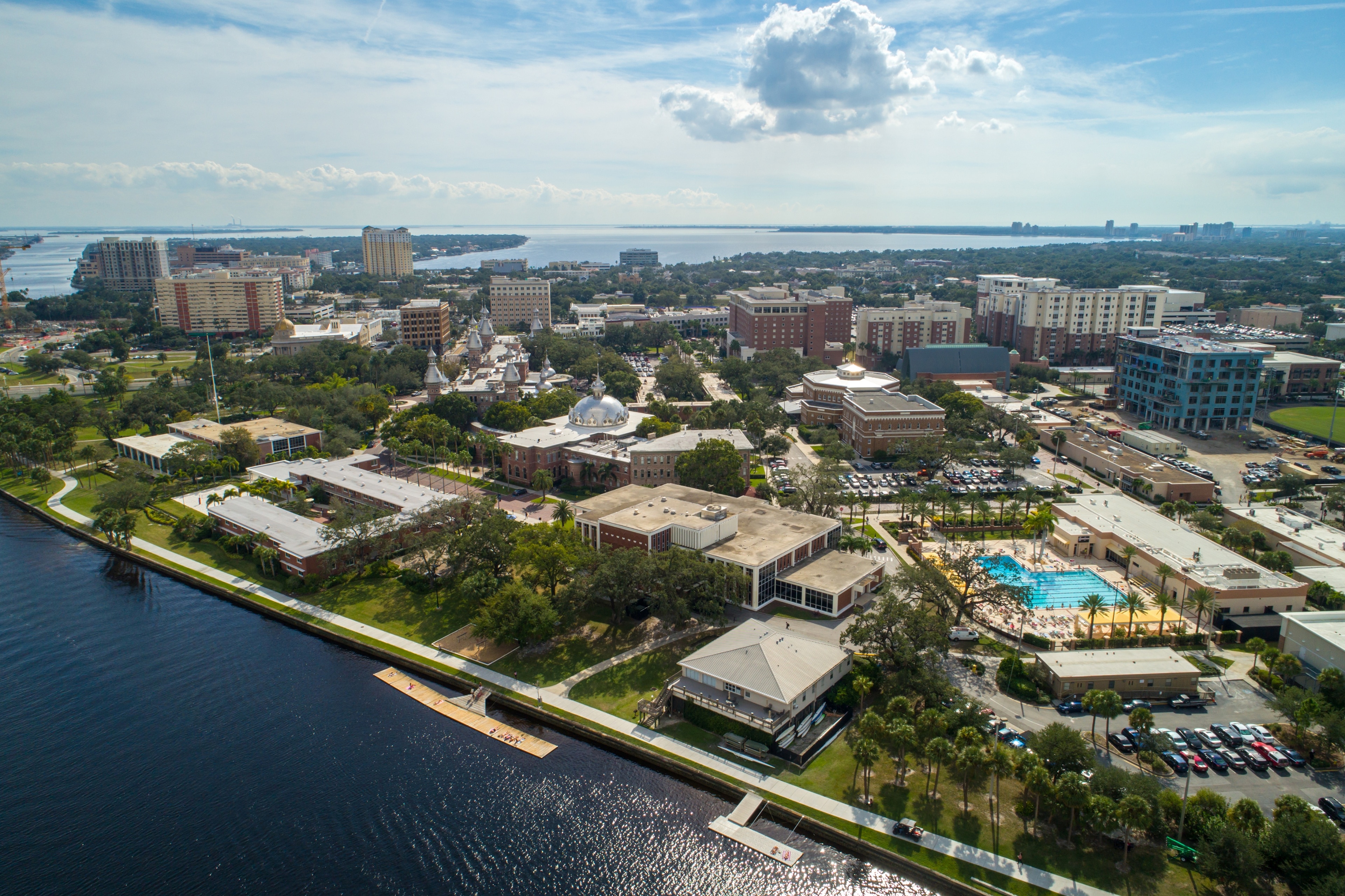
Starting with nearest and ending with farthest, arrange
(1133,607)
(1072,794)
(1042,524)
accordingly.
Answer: (1072,794) < (1133,607) < (1042,524)

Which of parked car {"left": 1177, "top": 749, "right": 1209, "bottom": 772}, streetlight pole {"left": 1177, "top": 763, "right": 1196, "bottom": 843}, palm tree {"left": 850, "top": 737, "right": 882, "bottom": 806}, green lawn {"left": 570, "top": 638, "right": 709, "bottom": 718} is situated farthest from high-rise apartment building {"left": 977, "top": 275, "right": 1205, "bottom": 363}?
palm tree {"left": 850, "top": 737, "right": 882, "bottom": 806}

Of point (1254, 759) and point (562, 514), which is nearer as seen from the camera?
point (1254, 759)

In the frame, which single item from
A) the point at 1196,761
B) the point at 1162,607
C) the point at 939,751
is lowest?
the point at 1196,761

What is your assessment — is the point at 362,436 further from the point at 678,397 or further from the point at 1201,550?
the point at 1201,550

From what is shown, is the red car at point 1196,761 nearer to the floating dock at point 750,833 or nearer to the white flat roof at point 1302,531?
the floating dock at point 750,833

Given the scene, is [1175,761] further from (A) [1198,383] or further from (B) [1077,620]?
(A) [1198,383]

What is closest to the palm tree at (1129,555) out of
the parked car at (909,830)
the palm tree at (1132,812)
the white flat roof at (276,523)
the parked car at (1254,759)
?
the parked car at (1254,759)

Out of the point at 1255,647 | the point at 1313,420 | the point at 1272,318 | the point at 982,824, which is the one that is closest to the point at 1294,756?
the point at 1255,647
